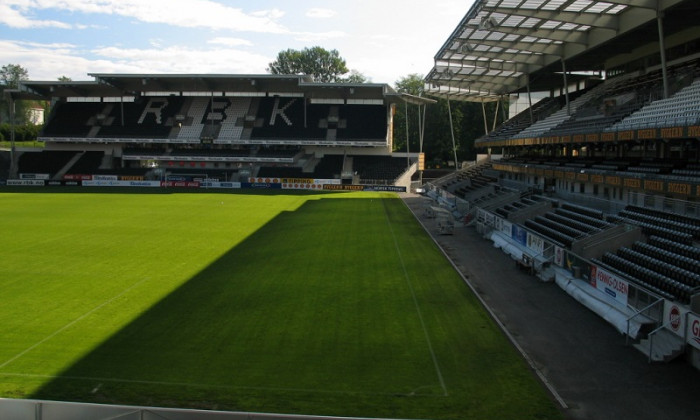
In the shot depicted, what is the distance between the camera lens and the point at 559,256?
20.3 meters

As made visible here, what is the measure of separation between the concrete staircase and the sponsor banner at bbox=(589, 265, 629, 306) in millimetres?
1997

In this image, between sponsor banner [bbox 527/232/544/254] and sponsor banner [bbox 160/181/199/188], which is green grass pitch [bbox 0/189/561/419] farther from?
sponsor banner [bbox 160/181/199/188]

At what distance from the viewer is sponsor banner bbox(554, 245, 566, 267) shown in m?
20.0

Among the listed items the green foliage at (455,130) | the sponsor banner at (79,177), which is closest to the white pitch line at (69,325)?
the sponsor banner at (79,177)

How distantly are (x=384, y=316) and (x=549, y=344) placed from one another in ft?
14.7

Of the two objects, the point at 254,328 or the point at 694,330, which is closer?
the point at 694,330

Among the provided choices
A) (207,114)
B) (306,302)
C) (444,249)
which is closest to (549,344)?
(306,302)

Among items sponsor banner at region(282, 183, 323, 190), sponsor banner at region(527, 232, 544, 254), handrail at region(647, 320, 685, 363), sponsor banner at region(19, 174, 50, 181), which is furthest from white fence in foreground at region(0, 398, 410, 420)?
sponsor banner at region(19, 174, 50, 181)

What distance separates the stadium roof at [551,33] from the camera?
2558cm

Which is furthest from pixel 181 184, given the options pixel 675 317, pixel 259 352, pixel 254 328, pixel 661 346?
pixel 675 317

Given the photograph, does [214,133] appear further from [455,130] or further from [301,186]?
[455,130]

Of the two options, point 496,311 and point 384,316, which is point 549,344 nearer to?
point 496,311

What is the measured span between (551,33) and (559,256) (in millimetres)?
16385

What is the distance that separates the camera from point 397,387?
1089 centimetres
